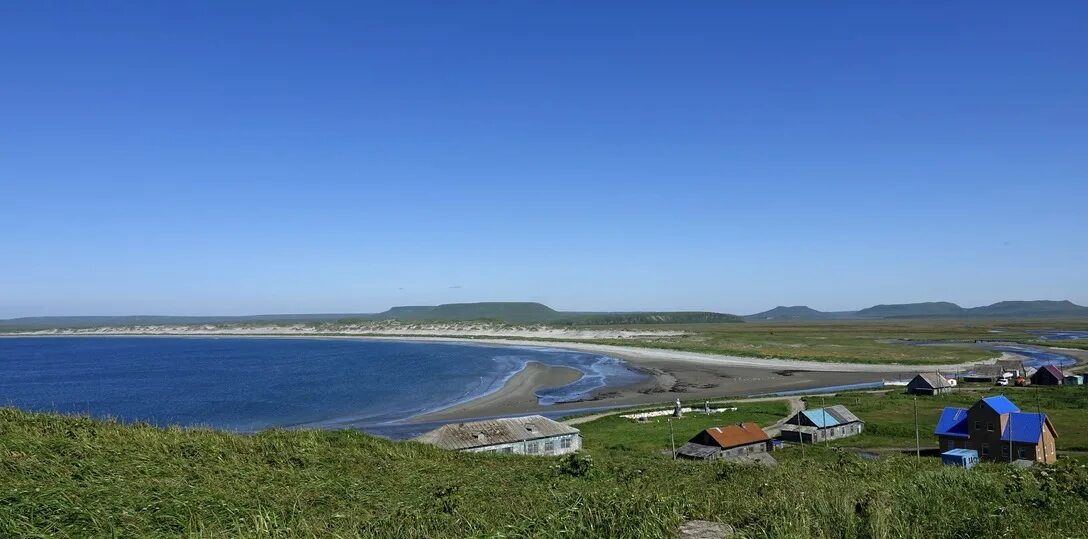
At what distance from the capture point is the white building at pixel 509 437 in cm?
4131

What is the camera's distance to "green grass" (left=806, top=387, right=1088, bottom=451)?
4958 cm

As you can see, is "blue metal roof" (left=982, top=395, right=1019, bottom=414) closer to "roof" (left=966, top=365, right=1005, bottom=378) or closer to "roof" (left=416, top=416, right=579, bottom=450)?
"roof" (left=416, top=416, right=579, bottom=450)

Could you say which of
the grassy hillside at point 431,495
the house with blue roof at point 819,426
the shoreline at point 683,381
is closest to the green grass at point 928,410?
the house with blue roof at point 819,426

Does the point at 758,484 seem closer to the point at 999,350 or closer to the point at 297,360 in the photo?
the point at 297,360

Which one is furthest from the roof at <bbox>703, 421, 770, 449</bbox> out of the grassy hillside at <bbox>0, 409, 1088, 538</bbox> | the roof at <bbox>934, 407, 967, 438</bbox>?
the grassy hillside at <bbox>0, 409, 1088, 538</bbox>

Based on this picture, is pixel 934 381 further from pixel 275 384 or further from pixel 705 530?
pixel 275 384

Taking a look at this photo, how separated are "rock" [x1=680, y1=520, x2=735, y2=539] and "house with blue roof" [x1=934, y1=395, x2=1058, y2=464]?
3914 cm

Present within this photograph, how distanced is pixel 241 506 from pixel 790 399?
240 feet

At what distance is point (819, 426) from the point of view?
5144cm

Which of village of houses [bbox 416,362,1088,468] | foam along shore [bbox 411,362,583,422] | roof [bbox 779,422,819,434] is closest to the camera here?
village of houses [bbox 416,362,1088,468]

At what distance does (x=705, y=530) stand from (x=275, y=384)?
10183cm

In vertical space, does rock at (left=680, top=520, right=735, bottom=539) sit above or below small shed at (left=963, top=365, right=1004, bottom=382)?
above

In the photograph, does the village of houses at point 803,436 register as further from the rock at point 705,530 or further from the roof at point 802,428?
the rock at point 705,530

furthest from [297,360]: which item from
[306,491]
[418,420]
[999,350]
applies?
[999,350]
